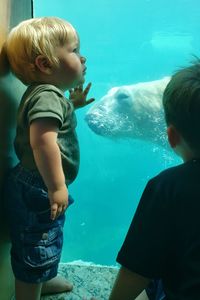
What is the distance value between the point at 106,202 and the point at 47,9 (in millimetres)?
865

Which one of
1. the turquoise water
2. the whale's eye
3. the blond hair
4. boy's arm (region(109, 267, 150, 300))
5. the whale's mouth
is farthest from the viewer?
the whale's eye

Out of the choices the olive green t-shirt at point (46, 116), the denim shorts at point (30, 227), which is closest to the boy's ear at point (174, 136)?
the olive green t-shirt at point (46, 116)

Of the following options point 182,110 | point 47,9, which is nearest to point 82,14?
point 47,9

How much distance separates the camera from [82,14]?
139cm

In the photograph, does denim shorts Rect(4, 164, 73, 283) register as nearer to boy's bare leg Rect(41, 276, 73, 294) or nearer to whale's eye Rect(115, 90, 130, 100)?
boy's bare leg Rect(41, 276, 73, 294)

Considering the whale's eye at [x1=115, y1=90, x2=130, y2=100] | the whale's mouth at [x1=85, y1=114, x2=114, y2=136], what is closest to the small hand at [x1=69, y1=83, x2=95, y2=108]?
the whale's mouth at [x1=85, y1=114, x2=114, y2=136]

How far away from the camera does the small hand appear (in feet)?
3.51

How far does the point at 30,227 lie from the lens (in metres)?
0.87

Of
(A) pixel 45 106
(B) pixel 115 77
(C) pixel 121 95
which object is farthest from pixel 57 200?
(C) pixel 121 95

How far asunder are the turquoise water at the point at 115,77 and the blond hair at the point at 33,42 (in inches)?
20.5

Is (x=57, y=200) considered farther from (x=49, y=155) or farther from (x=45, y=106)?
(x=45, y=106)

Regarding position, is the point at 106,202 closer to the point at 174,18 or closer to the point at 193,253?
the point at 174,18

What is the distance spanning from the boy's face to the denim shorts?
251 millimetres

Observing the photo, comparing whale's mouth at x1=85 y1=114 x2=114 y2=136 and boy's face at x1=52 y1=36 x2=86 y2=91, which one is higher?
boy's face at x1=52 y1=36 x2=86 y2=91
